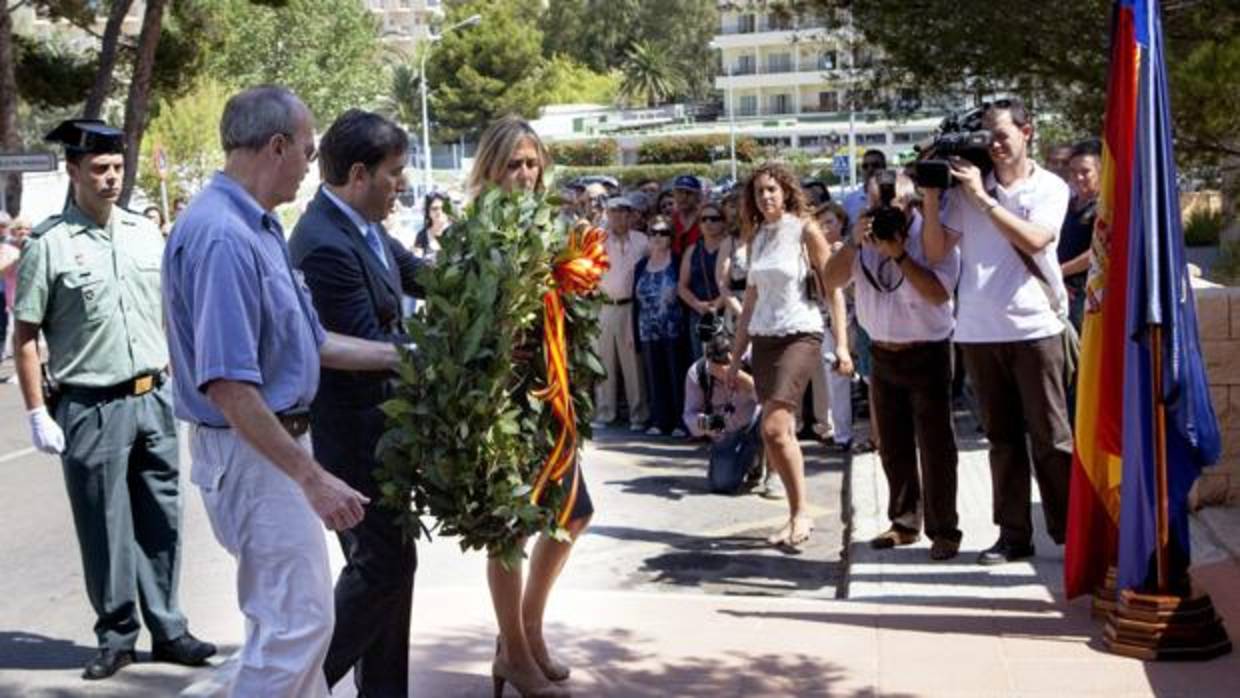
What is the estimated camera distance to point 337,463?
4.88 meters

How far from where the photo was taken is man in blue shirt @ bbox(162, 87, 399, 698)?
3.96 meters

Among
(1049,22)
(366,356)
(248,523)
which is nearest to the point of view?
(248,523)

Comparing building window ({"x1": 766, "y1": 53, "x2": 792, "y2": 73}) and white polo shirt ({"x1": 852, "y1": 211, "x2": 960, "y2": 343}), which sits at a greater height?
building window ({"x1": 766, "y1": 53, "x2": 792, "y2": 73})

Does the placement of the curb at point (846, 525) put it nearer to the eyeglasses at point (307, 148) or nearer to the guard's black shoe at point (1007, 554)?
the guard's black shoe at point (1007, 554)

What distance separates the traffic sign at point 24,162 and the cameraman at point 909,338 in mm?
17845

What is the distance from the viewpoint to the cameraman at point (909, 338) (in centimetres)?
732

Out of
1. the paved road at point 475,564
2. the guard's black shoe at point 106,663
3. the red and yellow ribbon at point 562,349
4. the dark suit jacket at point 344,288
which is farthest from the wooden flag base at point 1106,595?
the guard's black shoe at point 106,663

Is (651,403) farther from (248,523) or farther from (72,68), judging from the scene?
(72,68)

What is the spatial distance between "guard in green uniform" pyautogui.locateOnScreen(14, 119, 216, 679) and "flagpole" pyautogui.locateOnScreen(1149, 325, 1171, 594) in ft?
11.7

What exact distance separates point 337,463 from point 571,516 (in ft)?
2.45

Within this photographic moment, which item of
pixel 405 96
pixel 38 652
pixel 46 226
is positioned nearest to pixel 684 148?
pixel 405 96

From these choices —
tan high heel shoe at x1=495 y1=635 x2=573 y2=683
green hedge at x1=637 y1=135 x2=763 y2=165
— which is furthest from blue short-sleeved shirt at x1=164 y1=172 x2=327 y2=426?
green hedge at x1=637 y1=135 x2=763 y2=165

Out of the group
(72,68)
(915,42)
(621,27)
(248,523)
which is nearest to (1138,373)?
(248,523)

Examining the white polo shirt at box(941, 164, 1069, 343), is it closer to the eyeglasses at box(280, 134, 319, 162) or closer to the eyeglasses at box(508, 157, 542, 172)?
the eyeglasses at box(508, 157, 542, 172)
